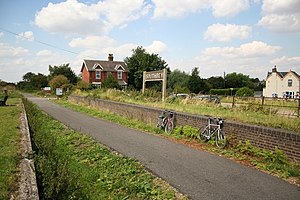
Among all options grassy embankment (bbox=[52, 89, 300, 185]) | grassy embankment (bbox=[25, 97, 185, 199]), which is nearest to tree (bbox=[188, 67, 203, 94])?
grassy embankment (bbox=[52, 89, 300, 185])

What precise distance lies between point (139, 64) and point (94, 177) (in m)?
54.9

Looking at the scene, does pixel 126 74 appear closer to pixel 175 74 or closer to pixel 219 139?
pixel 175 74

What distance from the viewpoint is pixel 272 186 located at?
509cm

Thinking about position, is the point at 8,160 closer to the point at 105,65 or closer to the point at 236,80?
the point at 105,65

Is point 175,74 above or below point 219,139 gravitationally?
above

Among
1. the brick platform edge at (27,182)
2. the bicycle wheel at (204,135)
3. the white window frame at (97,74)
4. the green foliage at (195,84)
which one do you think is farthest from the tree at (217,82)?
the brick platform edge at (27,182)

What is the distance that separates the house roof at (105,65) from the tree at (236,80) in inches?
1609

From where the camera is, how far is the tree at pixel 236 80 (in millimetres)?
86775

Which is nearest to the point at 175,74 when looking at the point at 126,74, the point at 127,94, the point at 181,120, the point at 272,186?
the point at 126,74

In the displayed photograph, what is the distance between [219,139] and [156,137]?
2631mm

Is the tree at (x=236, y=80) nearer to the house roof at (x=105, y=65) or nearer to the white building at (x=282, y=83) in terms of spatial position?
the white building at (x=282, y=83)

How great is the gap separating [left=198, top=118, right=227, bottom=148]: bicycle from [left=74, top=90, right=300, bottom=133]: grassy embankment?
954 mm

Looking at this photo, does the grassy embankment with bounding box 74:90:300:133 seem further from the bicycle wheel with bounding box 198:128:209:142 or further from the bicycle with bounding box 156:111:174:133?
the bicycle with bounding box 156:111:174:133

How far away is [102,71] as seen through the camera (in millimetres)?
56125
